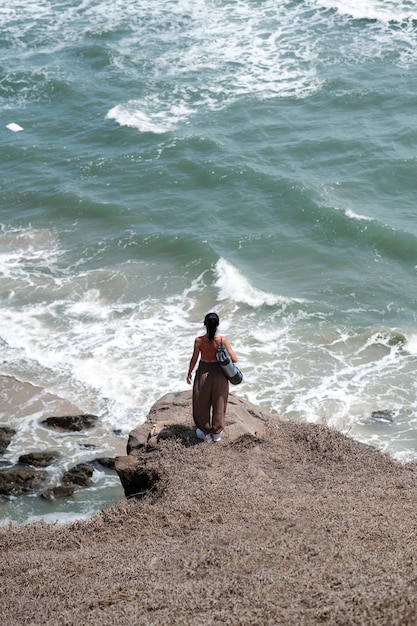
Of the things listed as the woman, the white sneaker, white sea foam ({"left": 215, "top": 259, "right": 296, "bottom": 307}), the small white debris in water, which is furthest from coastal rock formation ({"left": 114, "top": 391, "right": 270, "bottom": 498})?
the small white debris in water

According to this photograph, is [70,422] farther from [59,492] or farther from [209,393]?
[209,393]

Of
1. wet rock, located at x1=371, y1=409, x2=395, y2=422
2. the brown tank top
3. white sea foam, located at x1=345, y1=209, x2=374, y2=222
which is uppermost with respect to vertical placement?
the brown tank top

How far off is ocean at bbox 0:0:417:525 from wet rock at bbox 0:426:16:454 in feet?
0.87

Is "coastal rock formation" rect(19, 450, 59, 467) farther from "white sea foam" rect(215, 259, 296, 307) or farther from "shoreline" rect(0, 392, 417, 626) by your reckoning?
"white sea foam" rect(215, 259, 296, 307)

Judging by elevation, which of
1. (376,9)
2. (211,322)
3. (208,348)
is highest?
(211,322)

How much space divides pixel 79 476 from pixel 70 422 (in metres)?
1.89

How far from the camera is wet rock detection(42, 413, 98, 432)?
17.9 meters

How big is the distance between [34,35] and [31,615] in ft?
121

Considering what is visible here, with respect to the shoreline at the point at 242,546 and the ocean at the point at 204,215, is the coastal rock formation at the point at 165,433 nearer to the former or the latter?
the shoreline at the point at 242,546

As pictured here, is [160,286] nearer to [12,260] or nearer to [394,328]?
[12,260]

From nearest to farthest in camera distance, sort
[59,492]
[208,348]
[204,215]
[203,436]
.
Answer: [208,348], [203,436], [59,492], [204,215]

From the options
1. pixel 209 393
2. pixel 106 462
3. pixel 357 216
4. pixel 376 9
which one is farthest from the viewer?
pixel 376 9

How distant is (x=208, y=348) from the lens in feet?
40.3

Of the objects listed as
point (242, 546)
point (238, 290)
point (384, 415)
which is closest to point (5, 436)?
point (384, 415)
